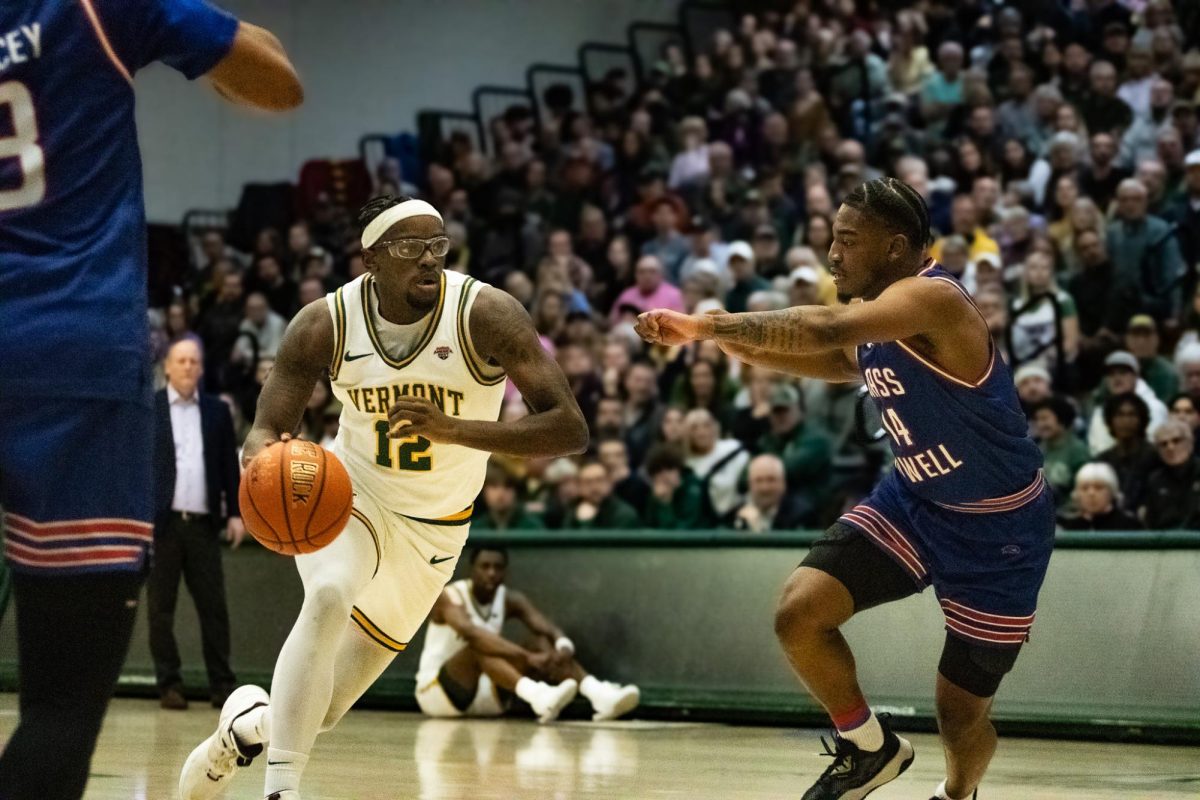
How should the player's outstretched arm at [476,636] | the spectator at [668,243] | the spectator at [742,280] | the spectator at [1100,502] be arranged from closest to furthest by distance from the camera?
the spectator at [1100,502]
the player's outstretched arm at [476,636]
the spectator at [742,280]
the spectator at [668,243]

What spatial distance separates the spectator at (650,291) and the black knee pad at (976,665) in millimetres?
8562

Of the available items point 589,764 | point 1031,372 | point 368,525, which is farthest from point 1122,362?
point 368,525

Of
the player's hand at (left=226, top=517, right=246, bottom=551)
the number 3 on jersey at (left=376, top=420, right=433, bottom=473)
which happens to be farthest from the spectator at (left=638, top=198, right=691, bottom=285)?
the number 3 on jersey at (left=376, top=420, right=433, bottom=473)

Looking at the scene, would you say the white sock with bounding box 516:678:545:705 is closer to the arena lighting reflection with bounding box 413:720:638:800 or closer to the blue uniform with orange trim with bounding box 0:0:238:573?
the arena lighting reflection with bounding box 413:720:638:800

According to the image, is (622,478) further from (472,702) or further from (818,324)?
(818,324)

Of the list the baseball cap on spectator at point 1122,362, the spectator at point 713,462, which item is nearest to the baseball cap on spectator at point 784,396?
the spectator at point 713,462

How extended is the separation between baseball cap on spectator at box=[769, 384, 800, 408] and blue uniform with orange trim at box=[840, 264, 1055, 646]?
6362 mm

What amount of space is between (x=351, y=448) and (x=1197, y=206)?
8306 millimetres

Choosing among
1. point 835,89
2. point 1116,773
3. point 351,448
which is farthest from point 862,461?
point 351,448

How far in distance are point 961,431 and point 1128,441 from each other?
17.5 feet

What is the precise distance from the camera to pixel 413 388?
5.98m

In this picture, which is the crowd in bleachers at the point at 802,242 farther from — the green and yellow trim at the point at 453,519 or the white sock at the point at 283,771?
the white sock at the point at 283,771

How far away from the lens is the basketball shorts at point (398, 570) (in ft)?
19.4

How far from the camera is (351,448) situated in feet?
20.1
